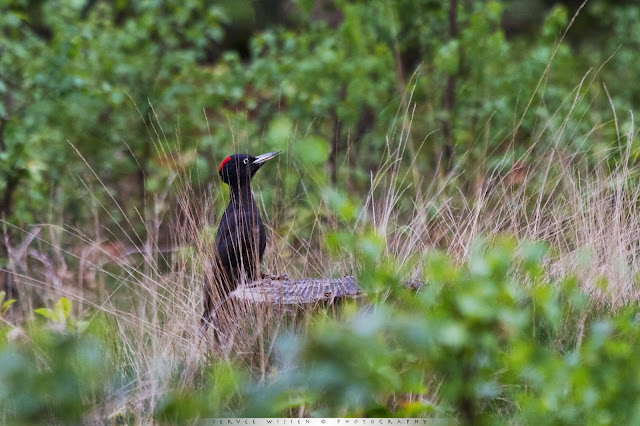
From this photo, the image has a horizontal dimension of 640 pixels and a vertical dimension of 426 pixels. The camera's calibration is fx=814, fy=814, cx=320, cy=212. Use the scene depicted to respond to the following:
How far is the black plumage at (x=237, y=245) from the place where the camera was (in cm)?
367

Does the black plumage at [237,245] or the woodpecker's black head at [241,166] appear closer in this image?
the black plumage at [237,245]

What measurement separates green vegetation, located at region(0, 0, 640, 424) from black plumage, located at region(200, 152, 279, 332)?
0.09 m

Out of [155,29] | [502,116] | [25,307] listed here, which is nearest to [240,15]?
[155,29]

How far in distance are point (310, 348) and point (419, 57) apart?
6463 mm

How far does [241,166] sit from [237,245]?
59 cm

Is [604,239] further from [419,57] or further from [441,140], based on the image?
[419,57]

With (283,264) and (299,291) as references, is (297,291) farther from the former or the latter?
(283,264)

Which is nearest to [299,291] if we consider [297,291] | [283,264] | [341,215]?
[297,291]

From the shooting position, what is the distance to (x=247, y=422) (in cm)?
228

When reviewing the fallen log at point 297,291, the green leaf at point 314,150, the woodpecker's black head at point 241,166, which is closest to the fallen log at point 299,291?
the fallen log at point 297,291

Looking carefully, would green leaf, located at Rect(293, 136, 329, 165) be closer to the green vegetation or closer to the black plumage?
the green vegetation

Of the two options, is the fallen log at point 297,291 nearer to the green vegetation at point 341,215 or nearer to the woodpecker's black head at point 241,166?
the green vegetation at point 341,215

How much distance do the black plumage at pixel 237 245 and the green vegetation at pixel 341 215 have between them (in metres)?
0.09

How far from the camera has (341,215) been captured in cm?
194
